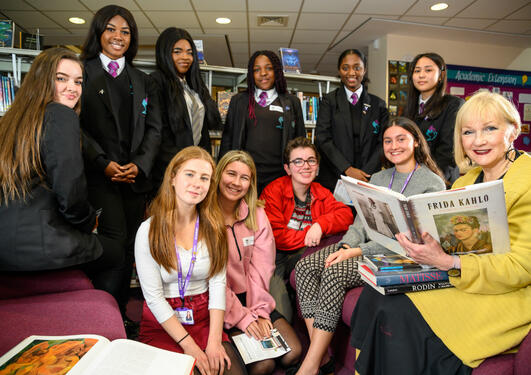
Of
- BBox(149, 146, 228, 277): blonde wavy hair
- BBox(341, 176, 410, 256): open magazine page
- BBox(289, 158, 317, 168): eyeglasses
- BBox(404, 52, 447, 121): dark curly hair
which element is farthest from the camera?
BBox(404, 52, 447, 121): dark curly hair

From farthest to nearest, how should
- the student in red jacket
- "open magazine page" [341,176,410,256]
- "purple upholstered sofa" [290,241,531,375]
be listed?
the student in red jacket, "open magazine page" [341,176,410,256], "purple upholstered sofa" [290,241,531,375]

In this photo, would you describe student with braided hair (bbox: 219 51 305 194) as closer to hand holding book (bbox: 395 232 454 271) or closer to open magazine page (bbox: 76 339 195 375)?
hand holding book (bbox: 395 232 454 271)

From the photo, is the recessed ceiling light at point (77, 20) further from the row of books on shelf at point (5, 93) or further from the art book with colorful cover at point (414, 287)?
the art book with colorful cover at point (414, 287)

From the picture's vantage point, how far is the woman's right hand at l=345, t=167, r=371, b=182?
2.71 meters

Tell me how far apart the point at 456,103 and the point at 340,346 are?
196cm

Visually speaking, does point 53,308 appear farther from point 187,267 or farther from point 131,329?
point 131,329

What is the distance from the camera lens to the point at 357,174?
8.90ft

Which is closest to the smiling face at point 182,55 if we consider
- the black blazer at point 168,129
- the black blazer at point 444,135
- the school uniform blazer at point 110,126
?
the black blazer at point 168,129

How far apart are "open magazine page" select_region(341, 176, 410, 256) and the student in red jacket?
70 cm

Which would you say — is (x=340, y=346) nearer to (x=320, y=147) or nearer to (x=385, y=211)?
(x=385, y=211)

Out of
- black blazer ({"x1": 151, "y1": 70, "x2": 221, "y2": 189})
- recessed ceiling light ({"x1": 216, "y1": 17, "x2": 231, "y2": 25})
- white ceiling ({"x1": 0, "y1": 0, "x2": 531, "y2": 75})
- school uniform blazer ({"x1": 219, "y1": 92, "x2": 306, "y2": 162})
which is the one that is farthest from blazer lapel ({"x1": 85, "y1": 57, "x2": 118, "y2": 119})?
recessed ceiling light ({"x1": 216, "y1": 17, "x2": 231, "y2": 25})

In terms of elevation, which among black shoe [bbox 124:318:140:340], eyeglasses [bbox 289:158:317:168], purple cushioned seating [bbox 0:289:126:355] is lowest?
black shoe [bbox 124:318:140:340]

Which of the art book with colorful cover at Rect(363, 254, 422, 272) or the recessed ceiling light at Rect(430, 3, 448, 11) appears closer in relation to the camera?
the art book with colorful cover at Rect(363, 254, 422, 272)

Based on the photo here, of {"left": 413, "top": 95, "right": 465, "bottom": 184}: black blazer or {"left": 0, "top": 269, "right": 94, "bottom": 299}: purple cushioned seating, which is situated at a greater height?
{"left": 413, "top": 95, "right": 465, "bottom": 184}: black blazer
